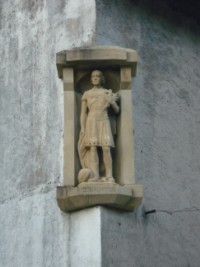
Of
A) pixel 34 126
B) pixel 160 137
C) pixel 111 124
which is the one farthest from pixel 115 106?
pixel 34 126

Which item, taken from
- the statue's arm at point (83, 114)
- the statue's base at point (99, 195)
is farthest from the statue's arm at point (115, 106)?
the statue's base at point (99, 195)

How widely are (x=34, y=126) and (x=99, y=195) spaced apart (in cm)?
132

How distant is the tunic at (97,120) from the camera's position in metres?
6.88

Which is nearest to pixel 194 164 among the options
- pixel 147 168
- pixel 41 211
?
pixel 147 168

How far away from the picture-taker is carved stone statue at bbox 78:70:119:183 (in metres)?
6.82

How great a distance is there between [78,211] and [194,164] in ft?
5.44

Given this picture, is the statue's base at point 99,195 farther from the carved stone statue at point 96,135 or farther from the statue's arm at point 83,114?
the statue's arm at point 83,114

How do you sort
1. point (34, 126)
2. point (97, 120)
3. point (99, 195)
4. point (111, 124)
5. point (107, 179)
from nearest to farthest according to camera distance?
point (99, 195), point (107, 179), point (97, 120), point (111, 124), point (34, 126)

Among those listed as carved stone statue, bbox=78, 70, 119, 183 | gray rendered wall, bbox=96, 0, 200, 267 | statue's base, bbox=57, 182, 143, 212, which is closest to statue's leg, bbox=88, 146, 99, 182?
carved stone statue, bbox=78, 70, 119, 183

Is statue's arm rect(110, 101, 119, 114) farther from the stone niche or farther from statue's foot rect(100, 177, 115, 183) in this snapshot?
statue's foot rect(100, 177, 115, 183)

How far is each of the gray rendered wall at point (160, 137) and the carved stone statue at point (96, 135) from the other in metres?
0.37

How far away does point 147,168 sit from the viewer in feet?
24.2

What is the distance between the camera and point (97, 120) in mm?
6941

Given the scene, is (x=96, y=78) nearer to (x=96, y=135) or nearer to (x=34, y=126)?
(x=96, y=135)
